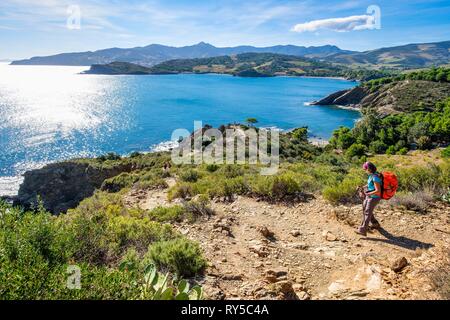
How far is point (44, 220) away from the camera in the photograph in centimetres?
Result: 477

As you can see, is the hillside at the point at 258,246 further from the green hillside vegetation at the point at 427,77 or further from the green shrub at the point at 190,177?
the green hillside vegetation at the point at 427,77

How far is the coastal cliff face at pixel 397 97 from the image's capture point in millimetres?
73625

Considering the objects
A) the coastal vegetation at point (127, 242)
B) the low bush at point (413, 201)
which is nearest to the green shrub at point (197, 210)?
the coastal vegetation at point (127, 242)

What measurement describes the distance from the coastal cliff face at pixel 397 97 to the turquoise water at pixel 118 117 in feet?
25.0

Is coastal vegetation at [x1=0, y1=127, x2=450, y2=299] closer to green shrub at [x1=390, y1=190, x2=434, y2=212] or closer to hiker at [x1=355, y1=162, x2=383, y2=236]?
green shrub at [x1=390, y1=190, x2=434, y2=212]

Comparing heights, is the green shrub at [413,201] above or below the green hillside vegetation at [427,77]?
below

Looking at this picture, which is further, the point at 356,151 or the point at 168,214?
the point at 356,151

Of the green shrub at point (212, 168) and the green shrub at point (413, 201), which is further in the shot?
the green shrub at point (212, 168)

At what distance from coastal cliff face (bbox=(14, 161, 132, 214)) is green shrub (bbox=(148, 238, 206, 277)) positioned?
A: 29450 millimetres

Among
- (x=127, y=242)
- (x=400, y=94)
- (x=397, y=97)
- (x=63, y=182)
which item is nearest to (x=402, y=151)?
(x=63, y=182)

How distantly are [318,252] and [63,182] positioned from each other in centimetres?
3472

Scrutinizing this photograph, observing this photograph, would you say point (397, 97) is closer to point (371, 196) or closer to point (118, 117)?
point (118, 117)

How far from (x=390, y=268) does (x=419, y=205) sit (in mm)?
3623

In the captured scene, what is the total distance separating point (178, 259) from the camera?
4.89m
